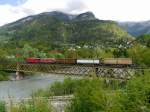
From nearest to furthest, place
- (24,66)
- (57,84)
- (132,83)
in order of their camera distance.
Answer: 1. (132,83)
2. (57,84)
3. (24,66)

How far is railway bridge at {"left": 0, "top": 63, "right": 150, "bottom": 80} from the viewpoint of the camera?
7550 cm

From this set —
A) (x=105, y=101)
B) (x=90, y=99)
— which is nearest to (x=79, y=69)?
(x=90, y=99)

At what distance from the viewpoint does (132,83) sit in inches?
1702

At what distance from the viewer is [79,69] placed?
93.7 m

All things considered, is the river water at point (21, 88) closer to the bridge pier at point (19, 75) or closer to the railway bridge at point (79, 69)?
the railway bridge at point (79, 69)

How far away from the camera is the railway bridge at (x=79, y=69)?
248 ft

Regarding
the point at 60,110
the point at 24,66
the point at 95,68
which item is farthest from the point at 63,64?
the point at 60,110

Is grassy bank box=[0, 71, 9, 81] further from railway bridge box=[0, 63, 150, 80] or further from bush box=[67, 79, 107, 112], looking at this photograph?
bush box=[67, 79, 107, 112]

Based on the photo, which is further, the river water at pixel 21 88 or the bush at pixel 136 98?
the river water at pixel 21 88

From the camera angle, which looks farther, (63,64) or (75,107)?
(63,64)

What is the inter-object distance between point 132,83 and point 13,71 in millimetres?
86989

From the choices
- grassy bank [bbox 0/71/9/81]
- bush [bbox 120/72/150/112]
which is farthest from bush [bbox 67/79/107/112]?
grassy bank [bbox 0/71/9/81]

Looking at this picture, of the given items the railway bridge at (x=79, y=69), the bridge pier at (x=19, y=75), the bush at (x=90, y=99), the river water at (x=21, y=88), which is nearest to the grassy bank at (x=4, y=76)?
the railway bridge at (x=79, y=69)

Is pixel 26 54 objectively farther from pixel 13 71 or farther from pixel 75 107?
pixel 75 107
